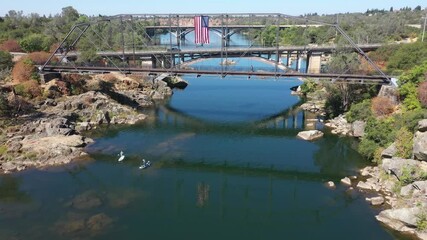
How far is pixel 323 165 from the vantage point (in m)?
44.0

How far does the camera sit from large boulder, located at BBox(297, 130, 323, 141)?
170 feet

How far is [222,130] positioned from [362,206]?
86.2 feet

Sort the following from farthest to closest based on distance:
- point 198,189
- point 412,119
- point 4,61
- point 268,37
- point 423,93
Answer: point 268,37 < point 4,61 < point 423,93 < point 412,119 < point 198,189

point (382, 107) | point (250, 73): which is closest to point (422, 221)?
point (382, 107)

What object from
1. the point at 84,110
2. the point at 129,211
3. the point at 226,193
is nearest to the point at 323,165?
the point at 226,193

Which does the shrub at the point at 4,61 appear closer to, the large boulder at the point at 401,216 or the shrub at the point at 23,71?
the shrub at the point at 23,71

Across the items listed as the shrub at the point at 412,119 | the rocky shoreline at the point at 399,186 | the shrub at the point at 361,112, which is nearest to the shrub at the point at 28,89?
the rocky shoreline at the point at 399,186

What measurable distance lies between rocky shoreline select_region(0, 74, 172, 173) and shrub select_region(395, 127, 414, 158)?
34.3m

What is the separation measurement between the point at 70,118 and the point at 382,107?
42.5 metres

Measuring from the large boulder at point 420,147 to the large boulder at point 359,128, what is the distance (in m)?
12.8

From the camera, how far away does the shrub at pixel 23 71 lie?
2539 inches

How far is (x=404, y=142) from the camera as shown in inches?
1545

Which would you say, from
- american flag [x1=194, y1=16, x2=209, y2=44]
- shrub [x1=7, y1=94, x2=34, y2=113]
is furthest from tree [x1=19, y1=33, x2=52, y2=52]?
american flag [x1=194, y1=16, x2=209, y2=44]

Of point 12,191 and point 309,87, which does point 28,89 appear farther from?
point 309,87
